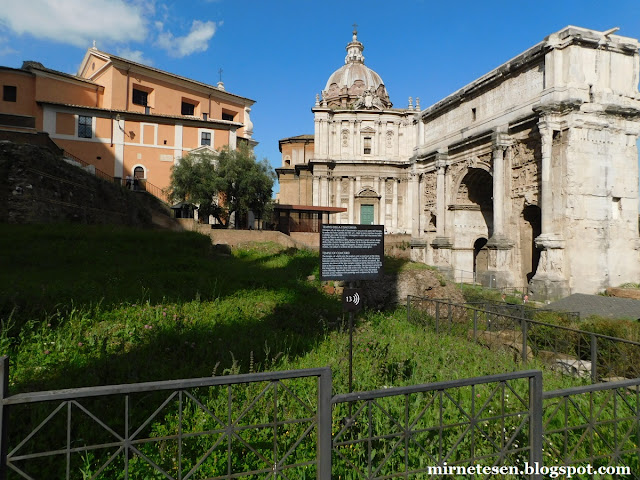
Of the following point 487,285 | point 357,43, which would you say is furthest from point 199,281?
point 357,43

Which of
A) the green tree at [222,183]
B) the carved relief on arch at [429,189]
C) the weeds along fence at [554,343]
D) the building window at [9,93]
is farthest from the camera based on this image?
the carved relief on arch at [429,189]

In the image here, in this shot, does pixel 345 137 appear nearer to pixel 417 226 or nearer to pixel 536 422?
pixel 417 226

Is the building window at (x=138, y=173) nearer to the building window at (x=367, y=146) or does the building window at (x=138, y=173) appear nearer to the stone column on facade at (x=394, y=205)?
the building window at (x=367, y=146)

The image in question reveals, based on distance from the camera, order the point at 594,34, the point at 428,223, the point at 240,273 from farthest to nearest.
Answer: the point at 428,223
the point at 594,34
the point at 240,273

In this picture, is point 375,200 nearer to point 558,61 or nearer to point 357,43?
point 558,61

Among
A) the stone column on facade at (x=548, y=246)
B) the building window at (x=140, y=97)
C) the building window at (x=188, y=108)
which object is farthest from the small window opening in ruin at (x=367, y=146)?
the stone column on facade at (x=548, y=246)

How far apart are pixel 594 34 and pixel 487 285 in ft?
39.6

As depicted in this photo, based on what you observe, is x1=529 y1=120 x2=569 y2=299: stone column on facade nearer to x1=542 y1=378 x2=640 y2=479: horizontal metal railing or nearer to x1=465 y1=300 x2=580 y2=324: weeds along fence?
x1=465 y1=300 x2=580 y2=324: weeds along fence

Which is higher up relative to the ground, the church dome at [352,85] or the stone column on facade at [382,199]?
the church dome at [352,85]

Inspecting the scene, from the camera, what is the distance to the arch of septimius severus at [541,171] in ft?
54.7

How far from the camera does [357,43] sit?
169 feet

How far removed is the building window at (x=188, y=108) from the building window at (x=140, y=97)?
2.90 m

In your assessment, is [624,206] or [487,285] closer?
[624,206]

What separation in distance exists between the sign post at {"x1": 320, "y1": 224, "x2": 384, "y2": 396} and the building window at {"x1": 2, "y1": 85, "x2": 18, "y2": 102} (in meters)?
31.3
